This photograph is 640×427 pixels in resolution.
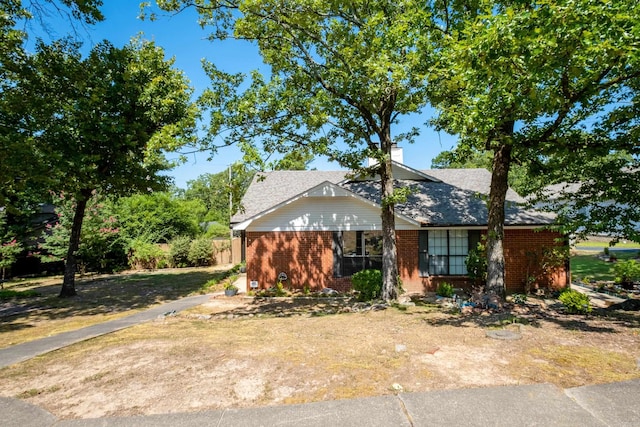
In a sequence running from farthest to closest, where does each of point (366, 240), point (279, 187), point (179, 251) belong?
point (179, 251)
point (279, 187)
point (366, 240)

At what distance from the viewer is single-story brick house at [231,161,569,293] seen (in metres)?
14.2

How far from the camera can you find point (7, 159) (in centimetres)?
1028

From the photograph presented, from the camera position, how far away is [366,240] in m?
15.5

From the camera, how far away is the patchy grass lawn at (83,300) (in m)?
10.3

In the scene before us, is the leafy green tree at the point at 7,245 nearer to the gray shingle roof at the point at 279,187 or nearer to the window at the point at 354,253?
the gray shingle roof at the point at 279,187

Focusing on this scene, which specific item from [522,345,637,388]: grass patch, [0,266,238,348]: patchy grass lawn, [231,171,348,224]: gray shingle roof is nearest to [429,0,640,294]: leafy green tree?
[522,345,637,388]: grass patch

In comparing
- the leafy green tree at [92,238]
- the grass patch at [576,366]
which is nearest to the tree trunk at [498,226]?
the grass patch at [576,366]

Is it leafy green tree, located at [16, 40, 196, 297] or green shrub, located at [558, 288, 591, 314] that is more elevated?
leafy green tree, located at [16, 40, 196, 297]

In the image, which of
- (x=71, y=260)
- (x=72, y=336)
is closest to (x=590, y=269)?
(x=72, y=336)

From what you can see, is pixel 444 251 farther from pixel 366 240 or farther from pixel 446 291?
pixel 366 240

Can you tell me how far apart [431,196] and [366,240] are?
13.1 feet

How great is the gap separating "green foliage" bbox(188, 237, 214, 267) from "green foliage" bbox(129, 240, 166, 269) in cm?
205

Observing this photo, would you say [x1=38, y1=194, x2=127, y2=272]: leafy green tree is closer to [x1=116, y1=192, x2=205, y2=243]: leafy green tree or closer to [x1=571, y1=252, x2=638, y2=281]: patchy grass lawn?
[x1=116, y1=192, x2=205, y2=243]: leafy green tree

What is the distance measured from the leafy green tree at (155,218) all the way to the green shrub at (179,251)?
4.77 feet
